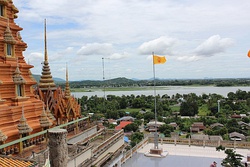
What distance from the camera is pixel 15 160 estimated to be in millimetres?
7113

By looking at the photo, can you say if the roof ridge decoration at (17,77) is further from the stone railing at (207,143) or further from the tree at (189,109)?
the tree at (189,109)

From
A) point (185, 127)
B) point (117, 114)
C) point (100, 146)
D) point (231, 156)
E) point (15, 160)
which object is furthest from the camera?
point (117, 114)

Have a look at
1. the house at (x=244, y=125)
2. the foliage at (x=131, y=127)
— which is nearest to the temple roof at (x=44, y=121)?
the foliage at (x=131, y=127)

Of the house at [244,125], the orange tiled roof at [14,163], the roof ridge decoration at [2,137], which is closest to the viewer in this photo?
the orange tiled roof at [14,163]

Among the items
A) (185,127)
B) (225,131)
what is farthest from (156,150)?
(185,127)

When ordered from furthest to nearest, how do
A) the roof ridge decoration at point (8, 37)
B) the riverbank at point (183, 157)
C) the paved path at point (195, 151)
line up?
the paved path at point (195, 151)
the riverbank at point (183, 157)
the roof ridge decoration at point (8, 37)

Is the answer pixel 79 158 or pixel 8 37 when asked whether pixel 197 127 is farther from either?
pixel 8 37

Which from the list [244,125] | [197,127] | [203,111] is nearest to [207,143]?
[197,127]

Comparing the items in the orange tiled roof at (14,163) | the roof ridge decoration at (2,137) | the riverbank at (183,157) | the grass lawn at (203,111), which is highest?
the roof ridge decoration at (2,137)

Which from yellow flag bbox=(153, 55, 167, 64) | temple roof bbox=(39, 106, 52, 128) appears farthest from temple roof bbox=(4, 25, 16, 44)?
yellow flag bbox=(153, 55, 167, 64)

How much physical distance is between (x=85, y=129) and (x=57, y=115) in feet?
7.60

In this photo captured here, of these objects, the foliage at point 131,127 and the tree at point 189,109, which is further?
the tree at point 189,109

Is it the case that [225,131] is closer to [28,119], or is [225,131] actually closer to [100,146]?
[100,146]

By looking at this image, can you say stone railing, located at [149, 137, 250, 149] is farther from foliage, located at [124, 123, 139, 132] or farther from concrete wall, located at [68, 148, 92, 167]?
foliage, located at [124, 123, 139, 132]
